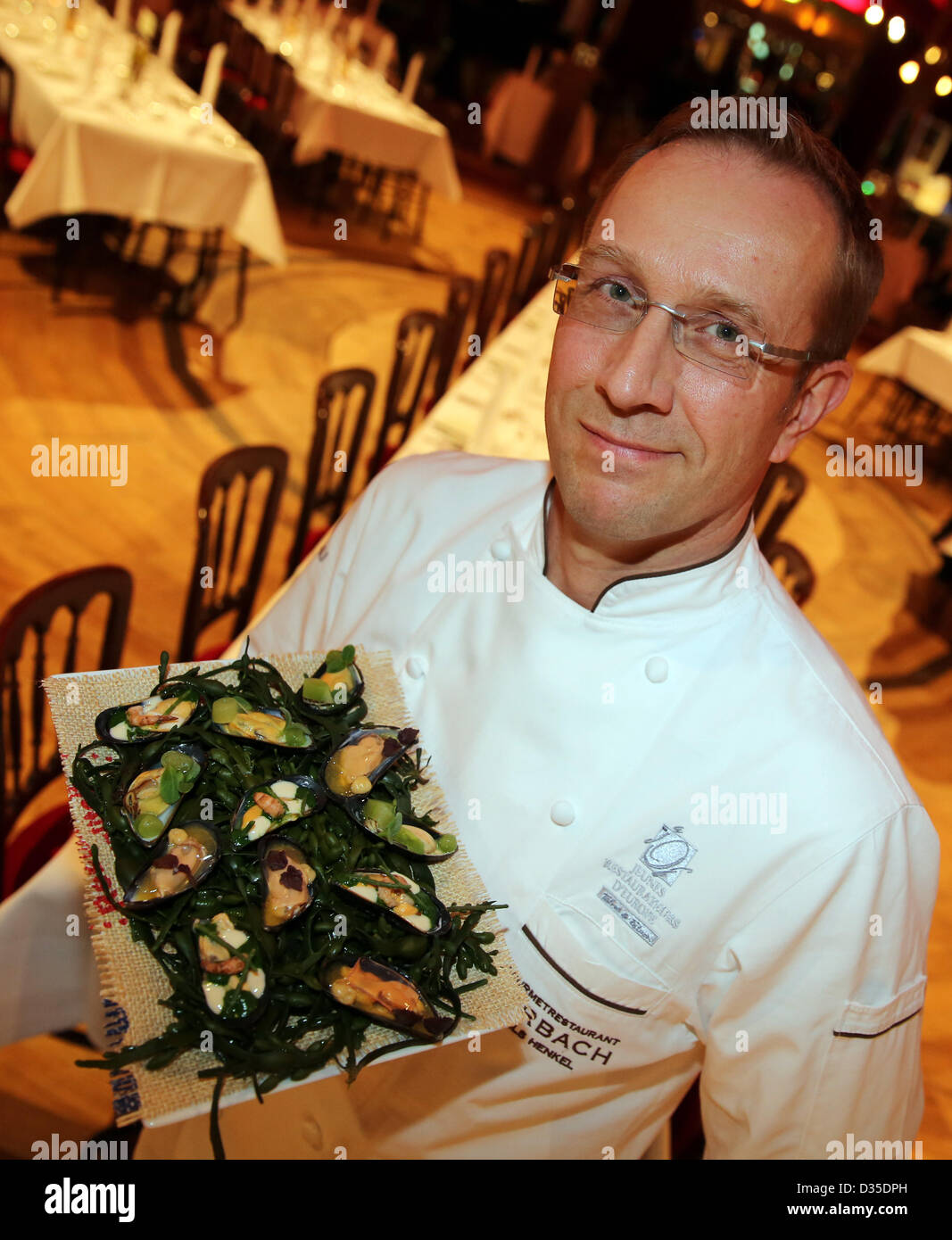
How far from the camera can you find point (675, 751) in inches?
58.5

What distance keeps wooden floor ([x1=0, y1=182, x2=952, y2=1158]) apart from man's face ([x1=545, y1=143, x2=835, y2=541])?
6.70 feet

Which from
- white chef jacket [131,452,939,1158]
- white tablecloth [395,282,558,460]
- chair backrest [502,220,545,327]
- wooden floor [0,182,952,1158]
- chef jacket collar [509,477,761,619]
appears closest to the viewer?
white chef jacket [131,452,939,1158]

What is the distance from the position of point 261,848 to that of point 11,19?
23.4ft

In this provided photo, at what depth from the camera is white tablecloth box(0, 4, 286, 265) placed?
535 centimetres

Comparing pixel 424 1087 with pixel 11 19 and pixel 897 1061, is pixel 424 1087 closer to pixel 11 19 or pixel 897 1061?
pixel 897 1061

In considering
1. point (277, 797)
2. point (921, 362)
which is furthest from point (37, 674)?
point (921, 362)

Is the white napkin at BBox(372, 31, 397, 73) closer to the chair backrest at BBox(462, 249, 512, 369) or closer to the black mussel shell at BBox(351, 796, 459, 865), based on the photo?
the chair backrest at BBox(462, 249, 512, 369)

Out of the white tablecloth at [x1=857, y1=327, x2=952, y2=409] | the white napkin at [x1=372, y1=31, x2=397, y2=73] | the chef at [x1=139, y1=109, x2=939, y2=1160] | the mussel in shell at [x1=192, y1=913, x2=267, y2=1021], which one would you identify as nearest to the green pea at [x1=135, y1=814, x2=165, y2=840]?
the mussel in shell at [x1=192, y1=913, x2=267, y2=1021]

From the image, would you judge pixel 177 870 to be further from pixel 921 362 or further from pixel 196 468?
pixel 921 362

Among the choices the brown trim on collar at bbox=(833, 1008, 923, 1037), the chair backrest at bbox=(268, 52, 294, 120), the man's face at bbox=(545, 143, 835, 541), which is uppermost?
the man's face at bbox=(545, 143, 835, 541)

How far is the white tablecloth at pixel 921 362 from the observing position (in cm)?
802

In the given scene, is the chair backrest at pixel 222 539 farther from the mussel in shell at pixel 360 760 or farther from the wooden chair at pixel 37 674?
the mussel in shell at pixel 360 760

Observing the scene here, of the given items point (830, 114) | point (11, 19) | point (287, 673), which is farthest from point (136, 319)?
point (830, 114)

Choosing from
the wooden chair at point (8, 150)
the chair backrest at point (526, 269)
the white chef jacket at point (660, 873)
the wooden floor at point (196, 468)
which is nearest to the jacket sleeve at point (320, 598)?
the white chef jacket at point (660, 873)
